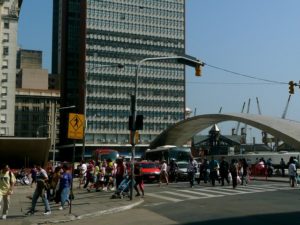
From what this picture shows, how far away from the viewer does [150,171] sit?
35.8 m

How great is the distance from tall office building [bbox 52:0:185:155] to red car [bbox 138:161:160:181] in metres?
89.4

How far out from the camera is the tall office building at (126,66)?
421 feet

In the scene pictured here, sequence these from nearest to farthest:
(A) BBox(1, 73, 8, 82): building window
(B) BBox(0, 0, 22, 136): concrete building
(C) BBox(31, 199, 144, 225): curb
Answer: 1. (C) BBox(31, 199, 144, 225): curb
2. (B) BBox(0, 0, 22, 136): concrete building
3. (A) BBox(1, 73, 8, 82): building window

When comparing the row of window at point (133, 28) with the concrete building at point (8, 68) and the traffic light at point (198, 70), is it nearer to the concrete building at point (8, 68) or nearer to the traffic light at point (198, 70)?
the concrete building at point (8, 68)

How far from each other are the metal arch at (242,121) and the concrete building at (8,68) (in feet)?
106

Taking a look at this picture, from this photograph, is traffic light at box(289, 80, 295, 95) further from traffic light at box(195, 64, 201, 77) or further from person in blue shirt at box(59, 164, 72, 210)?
person in blue shirt at box(59, 164, 72, 210)

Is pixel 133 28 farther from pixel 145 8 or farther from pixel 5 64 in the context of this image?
pixel 5 64

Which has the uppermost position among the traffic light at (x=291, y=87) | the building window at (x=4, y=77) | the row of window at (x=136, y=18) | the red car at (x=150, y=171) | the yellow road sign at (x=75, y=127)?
the row of window at (x=136, y=18)

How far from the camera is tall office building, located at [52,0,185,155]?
421 feet

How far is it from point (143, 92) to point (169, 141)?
32.3 metres

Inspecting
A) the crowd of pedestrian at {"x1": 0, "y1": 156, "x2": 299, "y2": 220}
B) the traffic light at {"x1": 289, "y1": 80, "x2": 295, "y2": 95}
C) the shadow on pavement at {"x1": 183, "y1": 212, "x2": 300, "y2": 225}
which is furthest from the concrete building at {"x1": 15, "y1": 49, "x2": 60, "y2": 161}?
the shadow on pavement at {"x1": 183, "y1": 212, "x2": 300, "y2": 225}

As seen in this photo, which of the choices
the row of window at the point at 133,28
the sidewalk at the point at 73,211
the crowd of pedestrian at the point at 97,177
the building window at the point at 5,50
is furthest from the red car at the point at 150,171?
the row of window at the point at 133,28

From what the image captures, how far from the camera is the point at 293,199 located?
19.9m

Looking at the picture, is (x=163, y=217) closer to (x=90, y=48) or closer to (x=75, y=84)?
(x=90, y=48)
